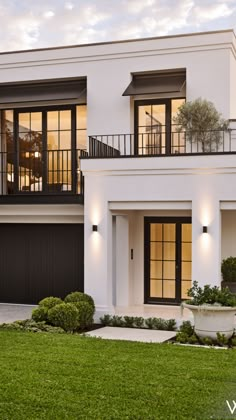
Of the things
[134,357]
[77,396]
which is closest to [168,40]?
[134,357]

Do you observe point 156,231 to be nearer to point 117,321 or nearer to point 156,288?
point 156,288

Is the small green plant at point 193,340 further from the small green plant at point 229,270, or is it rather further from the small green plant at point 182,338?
the small green plant at point 229,270

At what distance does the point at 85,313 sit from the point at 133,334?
121 cm

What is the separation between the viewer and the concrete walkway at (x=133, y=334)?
10.3 metres

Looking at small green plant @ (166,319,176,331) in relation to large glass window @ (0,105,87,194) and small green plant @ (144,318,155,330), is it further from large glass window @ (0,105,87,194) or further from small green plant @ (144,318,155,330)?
large glass window @ (0,105,87,194)

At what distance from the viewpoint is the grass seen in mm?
5668

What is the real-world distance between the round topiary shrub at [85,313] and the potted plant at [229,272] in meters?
3.79

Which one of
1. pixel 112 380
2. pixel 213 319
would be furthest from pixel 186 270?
pixel 112 380

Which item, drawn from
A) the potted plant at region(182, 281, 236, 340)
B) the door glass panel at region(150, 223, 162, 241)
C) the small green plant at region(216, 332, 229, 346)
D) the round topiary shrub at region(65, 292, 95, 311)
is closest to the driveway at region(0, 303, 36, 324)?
the round topiary shrub at region(65, 292, 95, 311)

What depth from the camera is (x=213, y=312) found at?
9.62 meters

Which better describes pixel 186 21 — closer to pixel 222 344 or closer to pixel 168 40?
pixel 168 40

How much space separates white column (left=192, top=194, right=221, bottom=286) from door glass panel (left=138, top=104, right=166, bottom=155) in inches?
118

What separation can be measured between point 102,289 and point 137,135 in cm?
449

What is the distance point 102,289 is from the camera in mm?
12391
